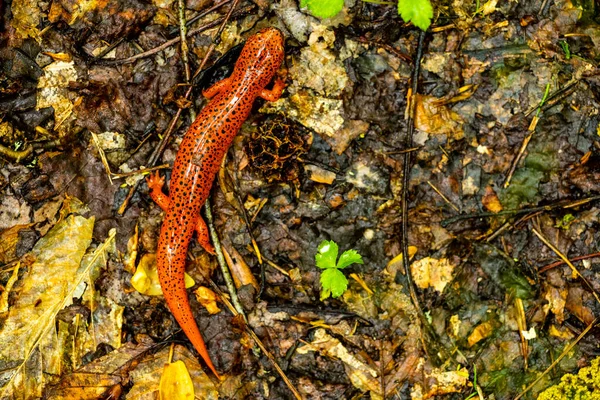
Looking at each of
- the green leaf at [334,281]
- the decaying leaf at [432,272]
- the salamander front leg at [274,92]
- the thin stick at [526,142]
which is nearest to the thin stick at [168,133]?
the salamander front leg at [274,92]

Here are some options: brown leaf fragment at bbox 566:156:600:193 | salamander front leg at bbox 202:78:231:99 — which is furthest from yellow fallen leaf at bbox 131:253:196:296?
brown leaf fragment at bbox 566:156:600:193

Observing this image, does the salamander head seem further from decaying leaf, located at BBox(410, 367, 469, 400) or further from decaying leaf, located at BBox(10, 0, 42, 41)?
decaying leaf, located at BBox(410, 367, 469, 400)

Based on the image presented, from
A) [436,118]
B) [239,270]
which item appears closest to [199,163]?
[239,270]

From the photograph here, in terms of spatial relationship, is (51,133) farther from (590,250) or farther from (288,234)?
(590,250)

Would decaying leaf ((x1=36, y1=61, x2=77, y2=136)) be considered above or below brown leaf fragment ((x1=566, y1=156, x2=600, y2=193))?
above

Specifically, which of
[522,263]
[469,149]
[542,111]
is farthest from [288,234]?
[542,111]

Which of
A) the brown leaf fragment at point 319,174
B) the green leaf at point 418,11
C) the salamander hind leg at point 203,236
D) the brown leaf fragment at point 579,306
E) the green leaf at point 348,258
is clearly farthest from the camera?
the brown leaf fragment at point 319,174

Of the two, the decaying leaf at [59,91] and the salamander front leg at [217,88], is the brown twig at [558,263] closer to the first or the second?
the salamander front leg at [217,88]

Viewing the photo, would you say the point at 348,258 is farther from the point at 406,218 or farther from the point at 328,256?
the point at 406,218
